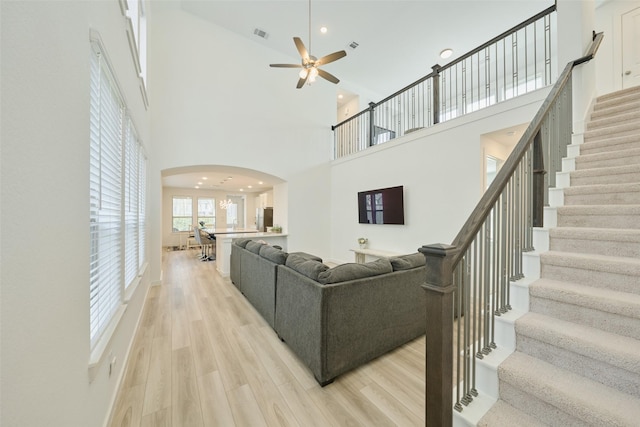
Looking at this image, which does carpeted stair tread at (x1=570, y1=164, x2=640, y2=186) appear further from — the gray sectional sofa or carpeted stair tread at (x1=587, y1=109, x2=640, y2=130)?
the gray sectional sofa

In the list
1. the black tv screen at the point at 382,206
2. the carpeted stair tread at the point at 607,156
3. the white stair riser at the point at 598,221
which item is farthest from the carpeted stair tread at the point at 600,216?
the black tv screen at the point at 382,206

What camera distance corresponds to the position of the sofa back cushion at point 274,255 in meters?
2.77

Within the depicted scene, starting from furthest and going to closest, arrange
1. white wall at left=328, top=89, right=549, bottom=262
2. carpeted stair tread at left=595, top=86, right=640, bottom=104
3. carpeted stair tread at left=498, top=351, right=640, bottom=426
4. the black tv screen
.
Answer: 1. the black tv screen
2. white wall at left=328, top=89, right=549, bottom=262
3. carpeted stair tread at left=595, top=86, right=640, bottom=104
4. carpeted stair tread at left=498, top=351, right=640, bottom=426

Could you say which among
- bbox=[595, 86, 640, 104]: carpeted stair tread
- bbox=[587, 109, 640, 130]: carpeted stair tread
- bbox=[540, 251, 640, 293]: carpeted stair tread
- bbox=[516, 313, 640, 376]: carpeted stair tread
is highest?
bbox=[595, 86, 640, 104]: carpeted stair tread

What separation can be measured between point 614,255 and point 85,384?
3.29 m

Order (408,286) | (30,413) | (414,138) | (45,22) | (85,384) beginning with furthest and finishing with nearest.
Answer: (414,138) < (408,286) < (85,384) < (45,22) < (30,413)

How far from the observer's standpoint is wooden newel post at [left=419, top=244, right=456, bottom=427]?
122 centimetres

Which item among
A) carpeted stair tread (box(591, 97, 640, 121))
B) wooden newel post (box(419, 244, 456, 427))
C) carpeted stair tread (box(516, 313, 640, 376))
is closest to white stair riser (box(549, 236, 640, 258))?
carpeted stair tread (box(516, 313, 640, 376))

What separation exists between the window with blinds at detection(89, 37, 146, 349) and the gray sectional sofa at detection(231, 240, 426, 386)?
1.39 m

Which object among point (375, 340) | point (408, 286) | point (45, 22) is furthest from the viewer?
point (408, 286)

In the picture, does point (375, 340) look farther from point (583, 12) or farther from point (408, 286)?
point (583, 12)

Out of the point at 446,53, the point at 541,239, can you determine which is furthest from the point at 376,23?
the point at 541,239

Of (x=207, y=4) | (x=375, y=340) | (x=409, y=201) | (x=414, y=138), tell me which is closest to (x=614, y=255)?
(x=375, y=340)

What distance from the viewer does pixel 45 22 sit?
87cm
